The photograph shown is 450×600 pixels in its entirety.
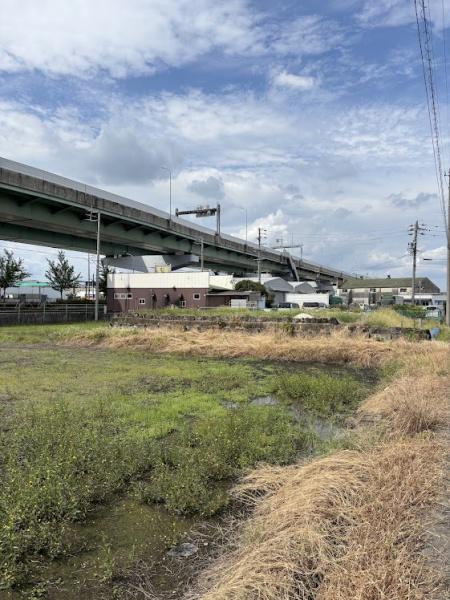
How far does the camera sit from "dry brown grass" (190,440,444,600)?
304 cm

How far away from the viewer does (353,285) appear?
112 m

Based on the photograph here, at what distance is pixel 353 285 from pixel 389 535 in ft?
369

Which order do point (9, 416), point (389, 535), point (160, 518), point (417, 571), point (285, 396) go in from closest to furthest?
1. point (417, 571)
2. point (389, 535)
3. point (160, 518)
4. point (9, 416)
5. point (285, 396)

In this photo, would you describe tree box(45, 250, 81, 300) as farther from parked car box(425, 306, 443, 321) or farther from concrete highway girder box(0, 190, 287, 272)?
parked car box(425, 306, 443, 321)

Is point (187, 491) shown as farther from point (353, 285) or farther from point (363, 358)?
point (353, 285)

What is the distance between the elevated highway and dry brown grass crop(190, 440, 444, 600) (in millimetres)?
28493

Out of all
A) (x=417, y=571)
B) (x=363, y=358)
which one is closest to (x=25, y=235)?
(x=363, y=358)

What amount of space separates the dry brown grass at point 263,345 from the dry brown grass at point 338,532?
1105 cm

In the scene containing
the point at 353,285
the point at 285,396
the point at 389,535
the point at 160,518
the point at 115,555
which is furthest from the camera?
the point at 353,285

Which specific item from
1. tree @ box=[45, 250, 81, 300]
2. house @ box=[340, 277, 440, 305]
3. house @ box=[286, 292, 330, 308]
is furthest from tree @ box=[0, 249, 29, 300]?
house @ box=[340, 277, 440, 305]

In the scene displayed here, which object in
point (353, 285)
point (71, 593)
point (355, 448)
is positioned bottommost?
point (71, 593)

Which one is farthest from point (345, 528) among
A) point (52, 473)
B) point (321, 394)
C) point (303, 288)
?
point (303, 288)

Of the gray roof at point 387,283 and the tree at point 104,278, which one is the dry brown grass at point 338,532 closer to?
the tree at point 104,278

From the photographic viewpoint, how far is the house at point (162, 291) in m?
52.2
